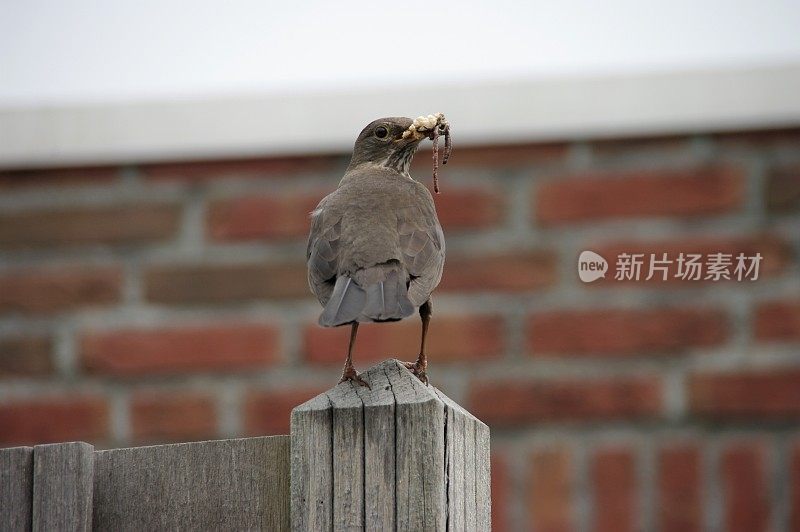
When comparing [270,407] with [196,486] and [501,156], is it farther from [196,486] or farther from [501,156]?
[196,486]

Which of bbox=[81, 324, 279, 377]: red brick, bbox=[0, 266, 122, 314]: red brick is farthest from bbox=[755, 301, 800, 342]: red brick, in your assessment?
bbox=[0, 266, 122, 314]: red brick

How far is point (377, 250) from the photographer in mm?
2867

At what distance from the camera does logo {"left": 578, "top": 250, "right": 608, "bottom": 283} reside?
345cm

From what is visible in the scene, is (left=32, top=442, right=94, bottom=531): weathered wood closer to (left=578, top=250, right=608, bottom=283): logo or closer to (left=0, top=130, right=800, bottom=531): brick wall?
(left=0, top=130, right=800, bottom=531): brick wall

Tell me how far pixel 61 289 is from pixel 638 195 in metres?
1.57

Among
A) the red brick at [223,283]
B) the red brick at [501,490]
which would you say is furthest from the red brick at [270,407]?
the red brick at [501,490]

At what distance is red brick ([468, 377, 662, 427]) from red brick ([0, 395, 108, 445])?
0.97 meters

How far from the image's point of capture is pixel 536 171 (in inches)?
139

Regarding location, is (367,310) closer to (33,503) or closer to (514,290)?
(33,503)

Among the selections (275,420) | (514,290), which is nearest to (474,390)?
(514,290)

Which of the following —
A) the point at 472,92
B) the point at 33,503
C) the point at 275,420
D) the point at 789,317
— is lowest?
the point at 33,503

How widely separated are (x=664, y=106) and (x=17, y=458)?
214 cm

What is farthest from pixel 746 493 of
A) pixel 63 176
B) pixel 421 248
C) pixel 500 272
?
pixel 63 176

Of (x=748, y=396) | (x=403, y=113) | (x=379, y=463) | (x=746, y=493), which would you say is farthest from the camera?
(x=403, y=113)
